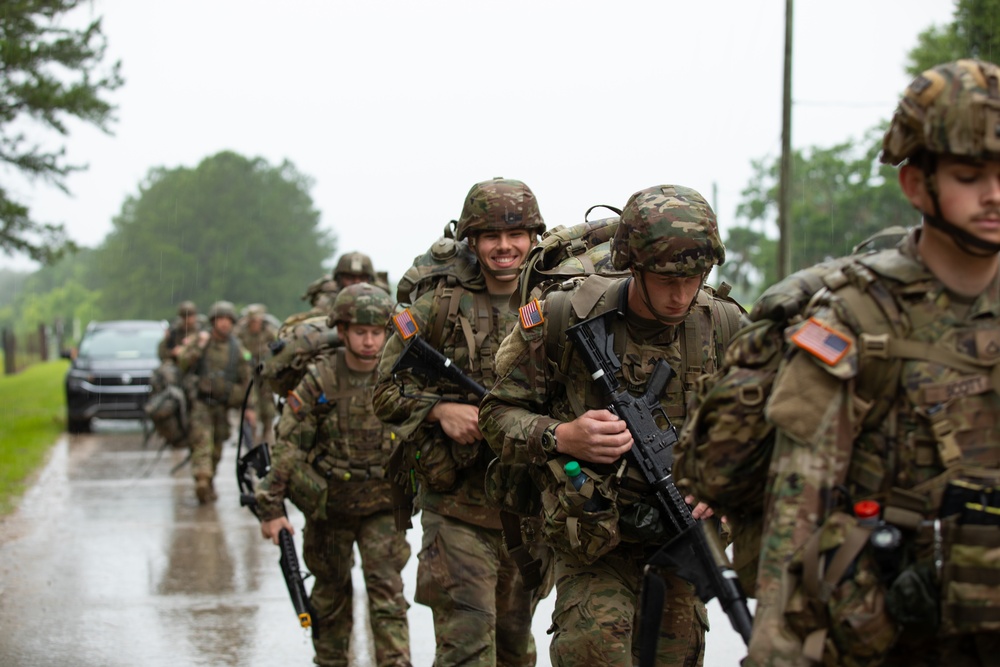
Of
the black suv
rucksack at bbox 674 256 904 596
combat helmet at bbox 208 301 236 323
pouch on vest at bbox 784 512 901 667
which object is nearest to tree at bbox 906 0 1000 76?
combat helmet at bbox 208 301 236 323

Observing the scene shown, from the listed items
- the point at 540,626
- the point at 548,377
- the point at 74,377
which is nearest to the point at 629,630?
the point at 548,377

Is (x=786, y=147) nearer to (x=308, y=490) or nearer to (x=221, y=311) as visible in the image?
(x=221, y=311)

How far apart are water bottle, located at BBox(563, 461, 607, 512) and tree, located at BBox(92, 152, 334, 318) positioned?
226ft

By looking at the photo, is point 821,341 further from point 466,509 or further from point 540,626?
point 540,626

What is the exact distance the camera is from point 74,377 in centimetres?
2056

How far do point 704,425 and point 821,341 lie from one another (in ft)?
1.50

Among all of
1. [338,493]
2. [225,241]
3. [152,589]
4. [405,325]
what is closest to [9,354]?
[152,589]

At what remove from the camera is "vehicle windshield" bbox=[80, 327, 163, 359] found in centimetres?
2223

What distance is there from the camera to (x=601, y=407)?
4.47m

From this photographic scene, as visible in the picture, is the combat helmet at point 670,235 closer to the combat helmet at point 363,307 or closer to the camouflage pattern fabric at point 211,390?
the combat helmet at point 363,307

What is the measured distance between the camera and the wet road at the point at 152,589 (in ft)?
23.6

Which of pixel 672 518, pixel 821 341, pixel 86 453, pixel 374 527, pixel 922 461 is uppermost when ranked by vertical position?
pixel 821 341

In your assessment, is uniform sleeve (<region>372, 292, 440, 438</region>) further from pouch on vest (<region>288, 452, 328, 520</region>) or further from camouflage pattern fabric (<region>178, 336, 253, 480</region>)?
camouflage pattern fabric (<region>178, 336, 253, 480</region>)

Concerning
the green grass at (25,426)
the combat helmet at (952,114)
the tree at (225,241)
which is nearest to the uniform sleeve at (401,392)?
the combat helmet at (952,114)
